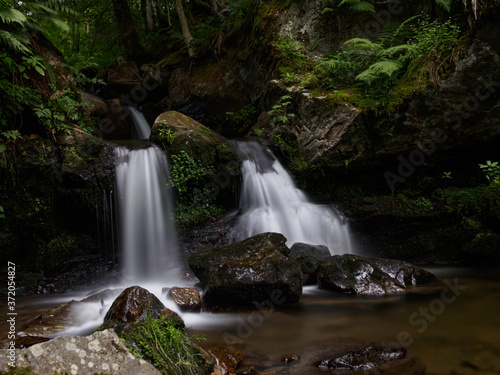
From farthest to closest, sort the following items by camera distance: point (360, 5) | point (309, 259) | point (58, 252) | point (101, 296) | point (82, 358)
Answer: point (360, 5) → point (58, 252) → point (309, 259) → point (101, 296) → point (82, 358)

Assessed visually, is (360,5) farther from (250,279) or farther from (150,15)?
(150,15)

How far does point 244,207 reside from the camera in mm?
7074

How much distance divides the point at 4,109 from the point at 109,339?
5.74m

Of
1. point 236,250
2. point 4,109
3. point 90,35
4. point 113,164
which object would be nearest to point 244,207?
point 236,250

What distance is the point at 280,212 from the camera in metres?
7.00

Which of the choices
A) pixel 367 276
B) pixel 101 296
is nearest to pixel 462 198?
pixel 367 276

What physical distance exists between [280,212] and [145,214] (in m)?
2.94

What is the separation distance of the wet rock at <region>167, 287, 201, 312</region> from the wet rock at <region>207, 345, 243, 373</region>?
4.49ft

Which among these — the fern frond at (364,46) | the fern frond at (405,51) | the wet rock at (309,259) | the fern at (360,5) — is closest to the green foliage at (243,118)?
the fern frond at (364,46)

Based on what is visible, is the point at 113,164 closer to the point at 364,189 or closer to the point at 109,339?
the point at 109,339

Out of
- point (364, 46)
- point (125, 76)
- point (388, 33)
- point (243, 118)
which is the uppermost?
point (125, 76)

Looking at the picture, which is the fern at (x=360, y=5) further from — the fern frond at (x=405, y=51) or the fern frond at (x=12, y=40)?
the fern frond at (x=12, y=40)

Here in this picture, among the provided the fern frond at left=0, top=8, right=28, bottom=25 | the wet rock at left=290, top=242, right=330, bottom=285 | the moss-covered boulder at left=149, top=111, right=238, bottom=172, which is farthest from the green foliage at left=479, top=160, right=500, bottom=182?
the fern frond at left=0, top=8, right=28, bottom=25

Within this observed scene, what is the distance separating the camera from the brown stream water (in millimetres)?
2770
